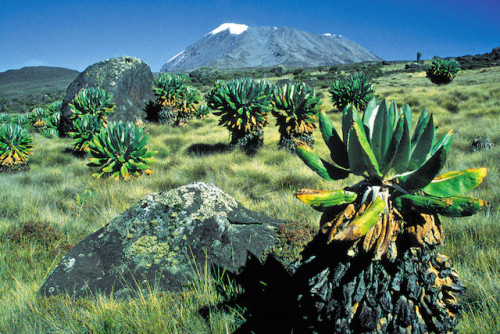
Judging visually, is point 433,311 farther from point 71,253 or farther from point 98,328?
point 71,253

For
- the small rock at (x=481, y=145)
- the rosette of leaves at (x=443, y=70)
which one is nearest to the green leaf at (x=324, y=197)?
the small rock at (x=481, y=145)

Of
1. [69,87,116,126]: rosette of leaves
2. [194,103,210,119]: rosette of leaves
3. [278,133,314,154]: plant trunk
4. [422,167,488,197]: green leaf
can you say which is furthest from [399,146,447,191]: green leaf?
[194,103,210,119]: rosette of leaves

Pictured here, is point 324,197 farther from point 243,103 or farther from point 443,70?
point 443,70

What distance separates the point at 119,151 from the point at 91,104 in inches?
191

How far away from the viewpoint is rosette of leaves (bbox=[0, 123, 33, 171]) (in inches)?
273

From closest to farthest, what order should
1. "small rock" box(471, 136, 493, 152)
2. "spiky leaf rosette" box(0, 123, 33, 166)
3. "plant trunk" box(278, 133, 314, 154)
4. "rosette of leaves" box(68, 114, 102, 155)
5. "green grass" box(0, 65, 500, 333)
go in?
"green grass" box(0, 65, 500, 333)
"small rock" box(471, 136, 493, 152)
"spiky leaf rosette" box(0, 123, 33, 166)
"plant trunk" box(278, 133, 314, 154)
"rosette of leaves" box(68, 114, 102, 155)

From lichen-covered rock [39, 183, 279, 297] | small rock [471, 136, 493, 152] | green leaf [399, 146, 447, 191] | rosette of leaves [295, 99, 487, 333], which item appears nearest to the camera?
green leaf [399, 146, 447, 191]

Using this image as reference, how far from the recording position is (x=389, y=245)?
1.25 metres

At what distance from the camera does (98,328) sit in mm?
1748

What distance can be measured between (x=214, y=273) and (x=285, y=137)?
5.61 meters

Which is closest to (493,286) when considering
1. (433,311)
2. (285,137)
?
(433,311)

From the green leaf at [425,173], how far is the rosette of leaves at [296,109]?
220 inches

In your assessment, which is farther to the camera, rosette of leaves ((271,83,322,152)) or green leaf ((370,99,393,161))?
rosette of leaves ((271,83,322,152))

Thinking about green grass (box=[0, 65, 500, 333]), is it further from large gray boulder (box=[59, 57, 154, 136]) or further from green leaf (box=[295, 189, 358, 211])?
large gray boulder (box=[59, 57, 154, 136])
